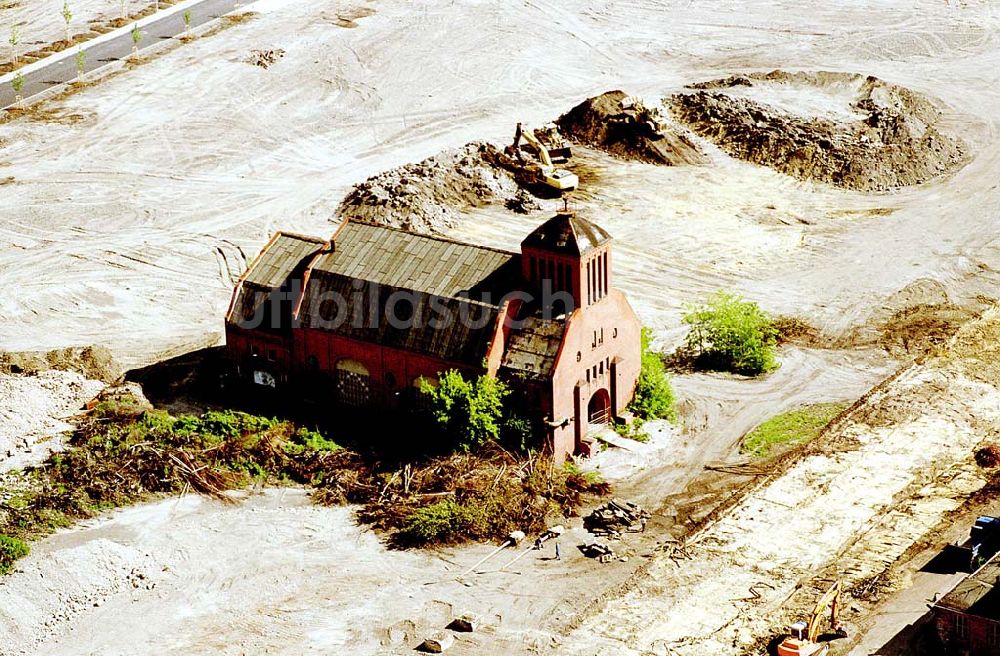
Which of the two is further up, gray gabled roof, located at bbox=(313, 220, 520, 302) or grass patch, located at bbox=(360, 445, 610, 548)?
gray gabled roof, located at bbox=(313, 220, 520, 302)

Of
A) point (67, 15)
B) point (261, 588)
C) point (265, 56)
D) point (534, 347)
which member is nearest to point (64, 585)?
point (261, 588)

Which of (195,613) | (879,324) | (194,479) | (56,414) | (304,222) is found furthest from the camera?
(304,222)

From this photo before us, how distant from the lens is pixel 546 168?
85500 millimetres

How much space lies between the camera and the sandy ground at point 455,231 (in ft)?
167

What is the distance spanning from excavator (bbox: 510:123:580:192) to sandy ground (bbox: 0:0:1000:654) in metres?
1.08

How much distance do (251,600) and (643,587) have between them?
42.4 feet

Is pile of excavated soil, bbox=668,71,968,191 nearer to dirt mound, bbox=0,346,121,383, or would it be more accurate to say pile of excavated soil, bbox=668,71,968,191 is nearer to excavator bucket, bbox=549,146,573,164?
excavator bucket, bbox=549,146,573,164

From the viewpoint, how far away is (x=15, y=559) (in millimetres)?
52906

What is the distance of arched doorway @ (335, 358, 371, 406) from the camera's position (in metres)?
62.5

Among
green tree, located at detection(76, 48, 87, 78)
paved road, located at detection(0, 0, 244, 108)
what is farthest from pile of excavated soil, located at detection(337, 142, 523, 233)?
paved road, located at detection(0, 0, 244, 108)

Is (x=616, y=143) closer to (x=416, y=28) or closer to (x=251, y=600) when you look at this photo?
(x=416, y=28)

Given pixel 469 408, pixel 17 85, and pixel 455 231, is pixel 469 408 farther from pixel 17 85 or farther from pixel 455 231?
pixel 17 85

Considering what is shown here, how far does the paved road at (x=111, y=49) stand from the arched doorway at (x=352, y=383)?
44.5m

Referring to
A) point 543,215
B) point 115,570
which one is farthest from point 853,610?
point 543,215
